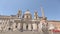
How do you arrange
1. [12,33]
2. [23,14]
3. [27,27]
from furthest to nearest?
[23,14] < [27,27] < [12,33]

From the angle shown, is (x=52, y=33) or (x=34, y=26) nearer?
(x=52, y=33)

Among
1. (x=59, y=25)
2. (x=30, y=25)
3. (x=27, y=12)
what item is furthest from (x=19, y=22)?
(x=59, y=25)

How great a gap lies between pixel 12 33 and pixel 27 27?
579 inches

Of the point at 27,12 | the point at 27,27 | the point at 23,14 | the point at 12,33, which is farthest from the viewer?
the point at 23,14

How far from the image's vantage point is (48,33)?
1725 centimetres

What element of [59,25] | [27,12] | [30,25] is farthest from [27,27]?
[59,25]

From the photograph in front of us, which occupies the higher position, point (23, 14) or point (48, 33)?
point (23, 14)

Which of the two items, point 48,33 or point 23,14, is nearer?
point 48,33

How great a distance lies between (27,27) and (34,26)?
1657 millimetres

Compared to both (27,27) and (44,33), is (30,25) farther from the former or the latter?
(44,33)

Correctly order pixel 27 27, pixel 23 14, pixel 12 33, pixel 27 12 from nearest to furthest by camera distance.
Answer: pixel 12 33
pixel 27 27
pixel 27 12
pixel 23 14

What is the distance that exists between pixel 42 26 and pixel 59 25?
24669 mm

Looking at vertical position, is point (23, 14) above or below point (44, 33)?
above

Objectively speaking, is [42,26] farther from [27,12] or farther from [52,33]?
[27,12]
